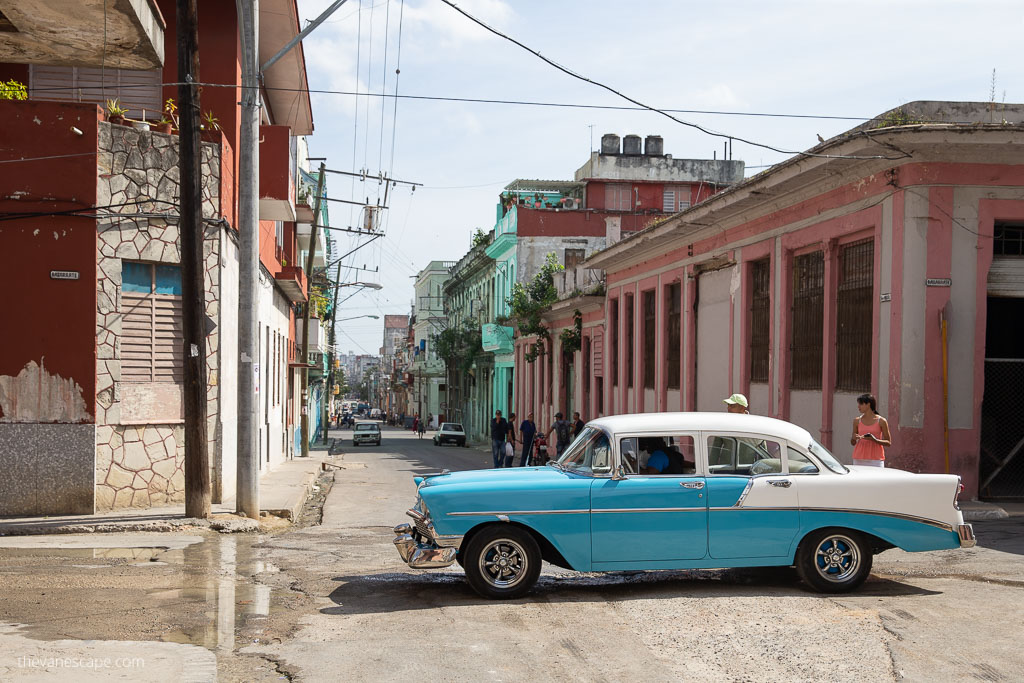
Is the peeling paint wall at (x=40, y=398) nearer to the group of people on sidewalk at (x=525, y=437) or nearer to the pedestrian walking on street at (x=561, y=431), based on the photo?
the group of people on sidewalk at (x=525, y=437)

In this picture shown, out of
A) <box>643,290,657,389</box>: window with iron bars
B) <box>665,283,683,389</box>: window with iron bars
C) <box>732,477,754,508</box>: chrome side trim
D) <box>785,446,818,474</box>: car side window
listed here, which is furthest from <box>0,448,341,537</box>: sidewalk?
<box>643,290,657,389</box>: window with iron bars

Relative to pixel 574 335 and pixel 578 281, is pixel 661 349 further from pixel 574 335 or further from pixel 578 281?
pixel 578 281

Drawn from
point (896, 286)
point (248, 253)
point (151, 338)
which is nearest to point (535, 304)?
point (896, 286)

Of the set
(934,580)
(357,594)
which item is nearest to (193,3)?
(357,594)

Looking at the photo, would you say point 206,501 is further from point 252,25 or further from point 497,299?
point 497,299

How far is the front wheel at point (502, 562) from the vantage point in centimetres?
855

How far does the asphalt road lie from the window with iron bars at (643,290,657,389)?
52.7 ft

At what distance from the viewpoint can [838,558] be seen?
8.83m

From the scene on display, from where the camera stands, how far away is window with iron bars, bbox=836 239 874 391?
1551 cm

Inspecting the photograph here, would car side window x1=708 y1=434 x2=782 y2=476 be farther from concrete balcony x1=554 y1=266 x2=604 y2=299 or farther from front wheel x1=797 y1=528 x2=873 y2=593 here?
concrete balcony x1=554 y1=266 x2=604 y2=299

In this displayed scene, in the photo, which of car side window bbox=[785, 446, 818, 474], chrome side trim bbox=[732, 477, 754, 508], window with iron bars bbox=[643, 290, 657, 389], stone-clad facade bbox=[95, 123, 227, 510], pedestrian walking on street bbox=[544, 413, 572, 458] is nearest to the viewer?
chrome side trim bbox=[732, 477, 754, 508]

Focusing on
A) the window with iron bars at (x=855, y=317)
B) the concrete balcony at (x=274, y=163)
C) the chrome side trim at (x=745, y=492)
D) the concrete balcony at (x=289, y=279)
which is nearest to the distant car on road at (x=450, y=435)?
the concrete balcony at (x=289, y=279)

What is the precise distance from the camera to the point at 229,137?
1761 centimetres

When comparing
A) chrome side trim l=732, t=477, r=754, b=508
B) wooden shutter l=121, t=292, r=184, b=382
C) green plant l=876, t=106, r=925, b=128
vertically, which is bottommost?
chrome side trim l=732, t=477, r=754, b=508
